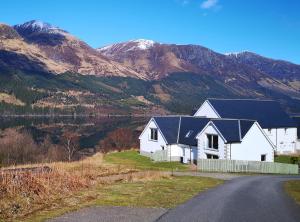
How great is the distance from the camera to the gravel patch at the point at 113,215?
18591mm

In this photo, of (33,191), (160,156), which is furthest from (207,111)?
(33,191)

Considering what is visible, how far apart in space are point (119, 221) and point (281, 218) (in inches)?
297

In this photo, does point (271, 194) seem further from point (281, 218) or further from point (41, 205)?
point (41, 205)

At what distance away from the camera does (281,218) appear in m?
Result: 19.9

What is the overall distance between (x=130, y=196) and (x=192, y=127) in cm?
4654

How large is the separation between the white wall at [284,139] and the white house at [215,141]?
51.6 ft

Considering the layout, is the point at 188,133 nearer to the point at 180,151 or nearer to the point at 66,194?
the point at 180,151

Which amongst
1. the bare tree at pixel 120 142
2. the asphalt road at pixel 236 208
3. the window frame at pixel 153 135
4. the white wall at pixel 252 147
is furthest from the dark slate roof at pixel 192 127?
the asphalt road at pixel 236 208

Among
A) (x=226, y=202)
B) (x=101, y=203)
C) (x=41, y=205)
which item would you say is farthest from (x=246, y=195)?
(x=41, y=205)

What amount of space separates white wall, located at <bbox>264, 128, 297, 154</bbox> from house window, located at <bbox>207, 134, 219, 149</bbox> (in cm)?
2016

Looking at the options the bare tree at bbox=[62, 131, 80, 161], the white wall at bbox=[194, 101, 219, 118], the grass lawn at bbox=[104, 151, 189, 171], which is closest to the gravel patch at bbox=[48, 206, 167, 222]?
the grass lawn at bbox=[104, 151, 189, 171]

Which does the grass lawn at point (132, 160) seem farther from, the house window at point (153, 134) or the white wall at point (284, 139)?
the white wall at point (284, 139)

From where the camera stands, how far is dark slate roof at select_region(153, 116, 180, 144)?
70.0m

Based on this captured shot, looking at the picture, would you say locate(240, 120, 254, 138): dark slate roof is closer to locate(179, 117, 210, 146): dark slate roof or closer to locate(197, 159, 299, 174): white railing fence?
locate(197, 159, 299, 174): white railing fence
